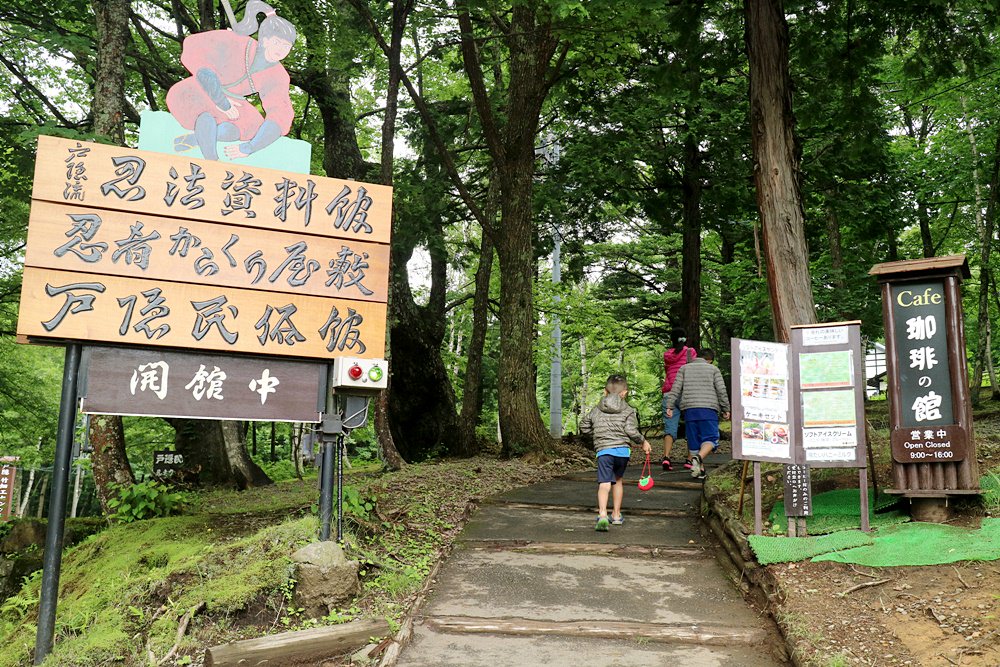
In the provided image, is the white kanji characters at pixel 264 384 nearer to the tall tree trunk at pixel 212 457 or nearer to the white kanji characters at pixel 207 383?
the white kanji characters at pixel 207 383

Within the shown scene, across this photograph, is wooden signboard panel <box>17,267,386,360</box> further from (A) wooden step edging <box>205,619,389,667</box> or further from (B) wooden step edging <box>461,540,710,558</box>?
(B) wooden step edging <box>461,540,710,558</box>

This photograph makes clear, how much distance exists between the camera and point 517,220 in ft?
43.0

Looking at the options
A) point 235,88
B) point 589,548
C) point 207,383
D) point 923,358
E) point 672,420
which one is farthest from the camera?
point 672,420

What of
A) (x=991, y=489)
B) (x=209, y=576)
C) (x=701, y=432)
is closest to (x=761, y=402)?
(x=991, y=489)

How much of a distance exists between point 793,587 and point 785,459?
144 centimetres

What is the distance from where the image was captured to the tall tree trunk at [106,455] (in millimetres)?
8484

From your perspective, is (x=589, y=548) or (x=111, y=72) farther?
(x=111, y=72)

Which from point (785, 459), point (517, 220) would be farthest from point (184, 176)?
point (517, 220)

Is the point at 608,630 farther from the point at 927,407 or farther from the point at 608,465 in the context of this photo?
the point at 927,407

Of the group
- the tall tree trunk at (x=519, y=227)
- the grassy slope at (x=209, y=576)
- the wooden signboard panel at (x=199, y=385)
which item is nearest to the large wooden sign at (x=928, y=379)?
the grassy slope at (x=209, y=576)

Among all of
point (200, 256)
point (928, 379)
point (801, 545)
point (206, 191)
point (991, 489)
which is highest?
point (206, 191)

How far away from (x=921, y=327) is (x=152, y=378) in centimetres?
670

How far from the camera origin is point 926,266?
21.7 feet

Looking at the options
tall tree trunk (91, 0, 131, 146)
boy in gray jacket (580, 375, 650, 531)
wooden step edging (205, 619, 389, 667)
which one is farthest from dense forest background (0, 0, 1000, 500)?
wooden step edging (205, 619, 389, 667)
